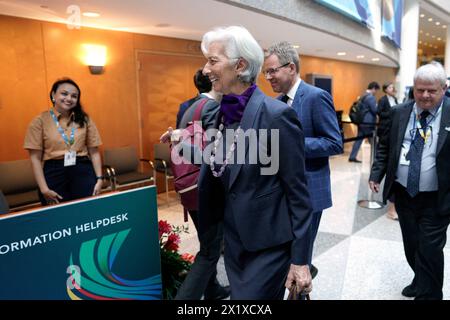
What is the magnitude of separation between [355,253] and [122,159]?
3627 millimetres

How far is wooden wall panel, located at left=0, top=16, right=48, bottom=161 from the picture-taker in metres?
4.70

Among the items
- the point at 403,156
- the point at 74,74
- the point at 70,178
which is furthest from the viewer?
the point at 74,74

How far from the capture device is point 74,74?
5480 millimetres

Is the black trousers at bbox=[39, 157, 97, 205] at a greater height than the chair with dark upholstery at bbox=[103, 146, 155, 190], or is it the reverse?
the black trousers at bbox=[39, 157, 97, 205]

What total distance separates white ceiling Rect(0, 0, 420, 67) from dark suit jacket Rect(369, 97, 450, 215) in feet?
7.63

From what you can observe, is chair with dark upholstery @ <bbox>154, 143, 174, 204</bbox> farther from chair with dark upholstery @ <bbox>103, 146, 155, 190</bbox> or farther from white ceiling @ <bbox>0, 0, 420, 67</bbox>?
white ceiling @ <bbox>0, 0, 420, 67</bbox>

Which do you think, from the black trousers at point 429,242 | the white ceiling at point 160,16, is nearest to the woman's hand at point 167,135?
the black trousers at point 429,242

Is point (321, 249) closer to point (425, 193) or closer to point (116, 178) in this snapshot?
point (425, 193)

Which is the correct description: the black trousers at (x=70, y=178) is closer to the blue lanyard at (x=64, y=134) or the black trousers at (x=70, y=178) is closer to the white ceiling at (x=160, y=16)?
the blue lanyard at (x=64, y=134)

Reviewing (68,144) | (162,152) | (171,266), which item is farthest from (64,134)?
(162,152)

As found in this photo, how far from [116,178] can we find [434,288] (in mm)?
4133

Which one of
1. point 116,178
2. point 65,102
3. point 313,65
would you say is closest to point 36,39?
point 116,178

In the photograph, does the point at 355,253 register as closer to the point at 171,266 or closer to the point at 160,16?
the point at 171,266

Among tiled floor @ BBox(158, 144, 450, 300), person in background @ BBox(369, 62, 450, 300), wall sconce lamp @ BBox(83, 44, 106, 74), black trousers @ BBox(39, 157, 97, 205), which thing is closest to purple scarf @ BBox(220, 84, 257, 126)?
person in background @ BBox(369, 62, 450, 300)
